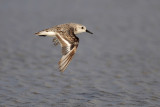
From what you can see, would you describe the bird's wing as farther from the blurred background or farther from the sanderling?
the blurred background

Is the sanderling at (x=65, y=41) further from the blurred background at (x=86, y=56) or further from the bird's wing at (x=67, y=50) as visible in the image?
the blurred background at (x=86, y=56)

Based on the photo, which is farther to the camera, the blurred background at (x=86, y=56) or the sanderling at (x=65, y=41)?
the blurred background at (x=86, y=56)

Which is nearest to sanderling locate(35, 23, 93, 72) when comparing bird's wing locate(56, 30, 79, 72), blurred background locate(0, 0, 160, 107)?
bird's wing locate(56, 30, 79, 72)

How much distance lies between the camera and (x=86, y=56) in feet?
32.3

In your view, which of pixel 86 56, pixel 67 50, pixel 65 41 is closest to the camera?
pixel 67 50

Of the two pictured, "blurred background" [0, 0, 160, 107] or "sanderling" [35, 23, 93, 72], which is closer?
"sanderling" [35, 23, 93, 72]

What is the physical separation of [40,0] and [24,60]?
225 inches

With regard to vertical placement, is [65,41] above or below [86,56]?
below

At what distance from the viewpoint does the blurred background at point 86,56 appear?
283 inches

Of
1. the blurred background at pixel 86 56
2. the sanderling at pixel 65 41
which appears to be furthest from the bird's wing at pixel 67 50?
the blurred background at pixel 86 56

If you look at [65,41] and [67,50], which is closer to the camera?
[67,50]

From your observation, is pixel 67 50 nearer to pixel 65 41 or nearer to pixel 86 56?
pixel 65 41

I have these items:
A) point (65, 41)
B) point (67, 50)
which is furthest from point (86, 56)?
point (67, 50)

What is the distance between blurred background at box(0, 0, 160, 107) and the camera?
720 centimetres
